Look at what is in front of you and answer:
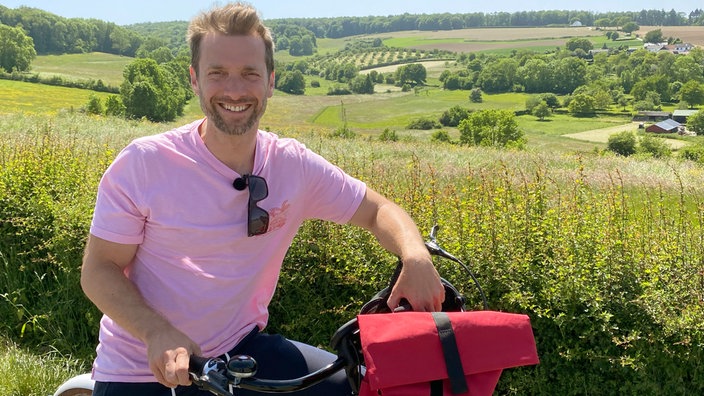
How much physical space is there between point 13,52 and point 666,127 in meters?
72.3

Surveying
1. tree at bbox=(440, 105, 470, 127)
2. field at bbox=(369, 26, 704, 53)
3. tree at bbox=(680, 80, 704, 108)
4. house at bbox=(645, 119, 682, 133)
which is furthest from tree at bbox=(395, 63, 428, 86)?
house at bbox=(645, 119, 682, 133)

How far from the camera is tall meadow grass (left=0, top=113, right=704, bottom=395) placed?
352cm

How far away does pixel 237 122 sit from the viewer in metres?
2.26

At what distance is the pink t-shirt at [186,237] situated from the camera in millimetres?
2135

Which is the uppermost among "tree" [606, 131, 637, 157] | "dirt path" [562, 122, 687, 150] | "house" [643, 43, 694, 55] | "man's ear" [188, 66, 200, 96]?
"man's ear" [188, 66, 200, 96]

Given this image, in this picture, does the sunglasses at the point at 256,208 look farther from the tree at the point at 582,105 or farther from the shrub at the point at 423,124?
the tree at the point at 582,105

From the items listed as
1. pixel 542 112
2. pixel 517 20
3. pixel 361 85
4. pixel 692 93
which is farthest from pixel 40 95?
pixel 517 20

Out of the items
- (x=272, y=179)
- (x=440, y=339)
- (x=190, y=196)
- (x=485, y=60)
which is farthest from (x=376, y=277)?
(x=485, y=60)

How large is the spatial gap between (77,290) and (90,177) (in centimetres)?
113

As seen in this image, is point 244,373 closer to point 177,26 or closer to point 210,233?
point 210,233

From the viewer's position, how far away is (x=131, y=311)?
6.54ft

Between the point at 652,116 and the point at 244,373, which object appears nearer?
the point at 244,373

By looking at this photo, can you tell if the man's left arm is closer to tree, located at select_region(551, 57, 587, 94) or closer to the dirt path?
the dirt path

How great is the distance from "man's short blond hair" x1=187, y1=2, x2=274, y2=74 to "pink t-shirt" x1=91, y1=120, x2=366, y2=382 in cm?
33
